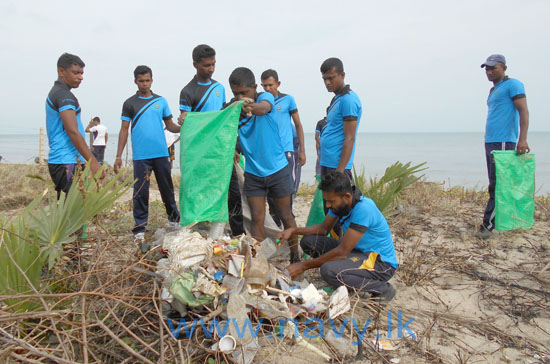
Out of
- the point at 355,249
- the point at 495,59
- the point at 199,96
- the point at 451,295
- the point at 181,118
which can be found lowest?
the point at 451,295

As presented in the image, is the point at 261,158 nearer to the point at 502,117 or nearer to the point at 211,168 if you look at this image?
the point at 211,168

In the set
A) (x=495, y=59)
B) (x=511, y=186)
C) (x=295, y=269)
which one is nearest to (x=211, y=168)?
(x=295, y=269)

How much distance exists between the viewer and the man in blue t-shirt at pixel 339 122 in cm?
361

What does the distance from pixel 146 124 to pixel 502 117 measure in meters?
3.80

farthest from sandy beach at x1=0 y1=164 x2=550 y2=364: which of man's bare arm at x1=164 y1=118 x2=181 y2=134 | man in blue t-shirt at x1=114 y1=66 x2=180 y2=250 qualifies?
man's bare arm at x1=164 y1=118 x2=181 y2=134

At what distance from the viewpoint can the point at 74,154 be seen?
355cm

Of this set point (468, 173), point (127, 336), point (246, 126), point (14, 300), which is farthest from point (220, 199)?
point (468, 173)

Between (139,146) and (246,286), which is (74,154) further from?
(246,286)

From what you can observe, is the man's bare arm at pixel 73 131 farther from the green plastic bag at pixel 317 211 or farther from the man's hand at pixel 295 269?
the green plastic bag at pixel 317 211

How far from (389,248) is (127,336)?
1.94m

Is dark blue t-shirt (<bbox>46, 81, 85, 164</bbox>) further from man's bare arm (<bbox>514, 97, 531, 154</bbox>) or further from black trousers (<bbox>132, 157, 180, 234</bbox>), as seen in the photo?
man's bare arm (<bbox>514, 97, 531, 154</bbox>)

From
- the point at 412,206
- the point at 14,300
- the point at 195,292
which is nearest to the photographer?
the point at 14,300

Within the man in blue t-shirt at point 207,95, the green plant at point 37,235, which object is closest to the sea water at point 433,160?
the man in blue t-shirt at point 207,95

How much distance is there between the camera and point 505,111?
14.2 feet
